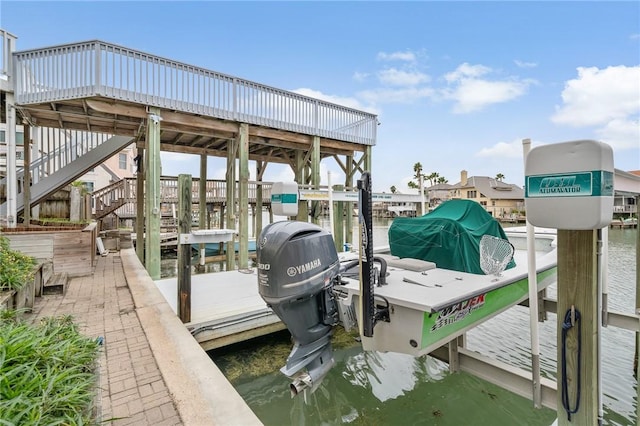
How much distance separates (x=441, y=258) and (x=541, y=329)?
120 inches

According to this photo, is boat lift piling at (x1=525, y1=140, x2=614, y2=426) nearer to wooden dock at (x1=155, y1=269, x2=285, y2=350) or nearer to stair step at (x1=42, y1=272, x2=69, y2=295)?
wooden dock at (x1=155, y1=269, x2=285, y2=350)

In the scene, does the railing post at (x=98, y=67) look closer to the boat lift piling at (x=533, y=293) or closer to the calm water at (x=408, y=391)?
the calm water at (x=408, y=391)

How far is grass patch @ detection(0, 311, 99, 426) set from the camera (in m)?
1.50

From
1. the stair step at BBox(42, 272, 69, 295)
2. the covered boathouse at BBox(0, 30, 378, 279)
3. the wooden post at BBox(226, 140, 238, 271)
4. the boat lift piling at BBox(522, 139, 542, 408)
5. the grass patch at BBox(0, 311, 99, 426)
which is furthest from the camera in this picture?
the wooden post at BBox(226, 140, 238, 271)

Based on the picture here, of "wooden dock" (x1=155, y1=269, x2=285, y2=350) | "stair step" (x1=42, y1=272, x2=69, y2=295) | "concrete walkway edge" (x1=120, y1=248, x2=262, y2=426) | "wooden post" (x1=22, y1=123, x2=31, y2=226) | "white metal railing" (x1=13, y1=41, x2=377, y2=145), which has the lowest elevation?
"wooden dock" (x1=155, y1=269, x2=285, y2=350)

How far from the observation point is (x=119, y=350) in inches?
103

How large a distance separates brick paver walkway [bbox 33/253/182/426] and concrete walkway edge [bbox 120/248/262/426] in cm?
6

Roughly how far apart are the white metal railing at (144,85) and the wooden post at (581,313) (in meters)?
6.24

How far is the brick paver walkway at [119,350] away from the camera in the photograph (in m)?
1.83

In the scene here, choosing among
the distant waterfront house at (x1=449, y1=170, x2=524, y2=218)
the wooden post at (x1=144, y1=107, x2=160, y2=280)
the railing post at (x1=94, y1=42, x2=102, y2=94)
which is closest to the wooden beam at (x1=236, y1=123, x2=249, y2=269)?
the wooden post at (x1=144, y1=107, x2=160, y2=280)

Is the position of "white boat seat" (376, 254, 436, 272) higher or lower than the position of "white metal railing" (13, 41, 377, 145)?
lower

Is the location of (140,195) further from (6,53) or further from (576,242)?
(576,242)

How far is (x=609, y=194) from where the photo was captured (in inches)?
54.2

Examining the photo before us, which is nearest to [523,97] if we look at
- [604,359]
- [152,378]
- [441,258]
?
[604,359]
